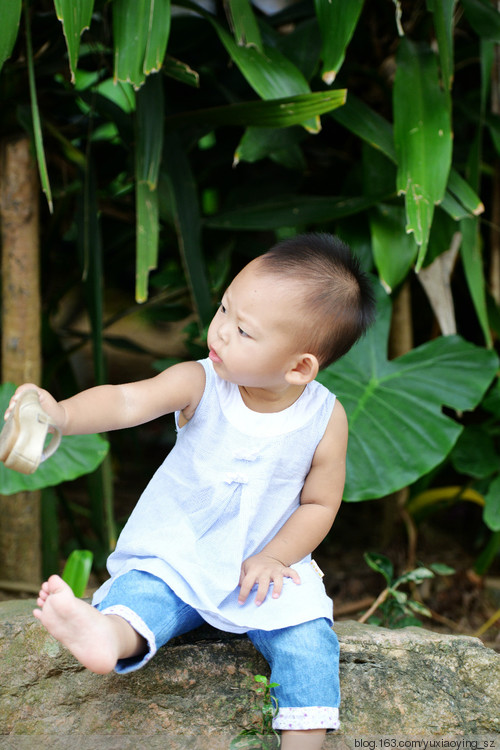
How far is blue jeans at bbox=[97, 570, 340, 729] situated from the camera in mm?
942

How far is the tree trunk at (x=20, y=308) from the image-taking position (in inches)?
62.5

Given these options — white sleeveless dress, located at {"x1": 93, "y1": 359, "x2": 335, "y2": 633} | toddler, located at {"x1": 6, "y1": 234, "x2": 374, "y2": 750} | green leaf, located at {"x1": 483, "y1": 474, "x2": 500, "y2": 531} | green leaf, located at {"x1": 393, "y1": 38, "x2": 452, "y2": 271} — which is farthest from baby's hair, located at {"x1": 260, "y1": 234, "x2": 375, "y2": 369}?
green leaf, located at {"x1": 483, "y1": 474, "x2": 500, "y2": 531}

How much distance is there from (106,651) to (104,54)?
1.34 m

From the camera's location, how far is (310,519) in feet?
3.41

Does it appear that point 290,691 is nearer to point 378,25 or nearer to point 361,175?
point 361,175

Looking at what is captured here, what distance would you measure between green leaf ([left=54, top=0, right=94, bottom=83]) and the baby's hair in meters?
0.50

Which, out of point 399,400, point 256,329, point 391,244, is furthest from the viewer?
point 391,244

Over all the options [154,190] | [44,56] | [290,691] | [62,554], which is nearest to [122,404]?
[290,691]

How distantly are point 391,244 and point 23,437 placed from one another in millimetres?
1073

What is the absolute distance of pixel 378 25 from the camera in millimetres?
1857

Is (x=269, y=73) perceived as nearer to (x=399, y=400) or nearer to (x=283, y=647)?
(x=399, y=400)

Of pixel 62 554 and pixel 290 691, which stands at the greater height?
pixel 290 691

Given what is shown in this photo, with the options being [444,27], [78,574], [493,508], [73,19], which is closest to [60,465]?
[78,574]

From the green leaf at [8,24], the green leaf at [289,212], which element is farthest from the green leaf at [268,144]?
the green leaf at [8,24]
